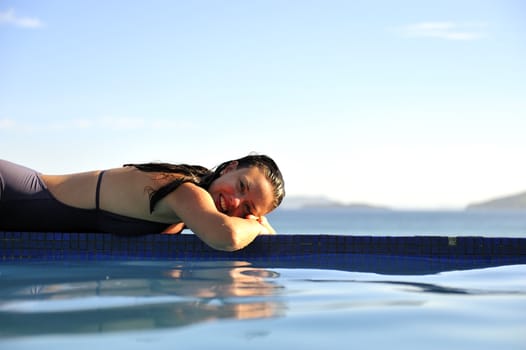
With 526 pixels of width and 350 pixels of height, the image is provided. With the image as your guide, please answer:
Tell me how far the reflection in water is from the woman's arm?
162 millimetres

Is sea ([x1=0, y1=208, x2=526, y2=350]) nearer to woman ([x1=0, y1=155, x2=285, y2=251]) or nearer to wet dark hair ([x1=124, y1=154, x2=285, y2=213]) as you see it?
woman ([x1=0, y1=155, x2=285, y2=251])

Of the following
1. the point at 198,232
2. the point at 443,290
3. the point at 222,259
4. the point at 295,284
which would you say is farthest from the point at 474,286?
the point at 222,259

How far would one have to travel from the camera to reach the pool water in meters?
1.97

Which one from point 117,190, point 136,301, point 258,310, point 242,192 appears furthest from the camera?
point 117,190

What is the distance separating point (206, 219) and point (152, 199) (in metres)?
0.39

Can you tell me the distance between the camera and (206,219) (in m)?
3.36

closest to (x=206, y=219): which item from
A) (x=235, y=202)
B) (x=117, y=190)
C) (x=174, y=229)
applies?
(x=235, y=202)

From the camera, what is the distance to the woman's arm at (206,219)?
11.0 feet

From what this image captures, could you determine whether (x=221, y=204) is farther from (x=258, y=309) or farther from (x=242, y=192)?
(x=258, y=309)

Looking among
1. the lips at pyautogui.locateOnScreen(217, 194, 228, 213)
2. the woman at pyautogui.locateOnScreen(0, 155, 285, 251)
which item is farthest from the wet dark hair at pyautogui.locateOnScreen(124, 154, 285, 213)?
the lips at pyautogui.locateOnScreen(217, 194, 228, 213)

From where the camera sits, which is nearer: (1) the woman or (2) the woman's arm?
(2) the woman's arm

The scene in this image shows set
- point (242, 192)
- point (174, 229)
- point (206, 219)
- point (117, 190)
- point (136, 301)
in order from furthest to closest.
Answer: point (174, 229) → point (117, 190) → point (242, 192) → point (206, 219) → point (136, 301)

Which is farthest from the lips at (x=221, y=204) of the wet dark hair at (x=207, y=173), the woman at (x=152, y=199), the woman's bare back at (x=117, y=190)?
the woman's bare back at (x=117, y=190)

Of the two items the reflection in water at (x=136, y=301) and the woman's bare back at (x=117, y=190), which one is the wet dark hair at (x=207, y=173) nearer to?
the woman's bare back at (x=117, y=190)
